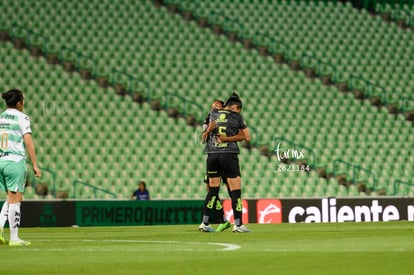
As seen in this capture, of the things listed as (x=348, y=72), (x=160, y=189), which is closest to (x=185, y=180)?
(x=160, y=189)

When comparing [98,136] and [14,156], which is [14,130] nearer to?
[14,156]

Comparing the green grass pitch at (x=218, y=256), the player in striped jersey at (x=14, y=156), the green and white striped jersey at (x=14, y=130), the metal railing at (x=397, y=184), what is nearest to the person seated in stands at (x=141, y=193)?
the metal railing at (x=397, y=184)

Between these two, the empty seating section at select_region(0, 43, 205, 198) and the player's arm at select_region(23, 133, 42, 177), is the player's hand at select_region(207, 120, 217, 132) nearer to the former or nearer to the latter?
the player's arm at select_region(23, 133, 42, 177)

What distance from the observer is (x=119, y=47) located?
29109mm

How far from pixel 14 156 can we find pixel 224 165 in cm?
424

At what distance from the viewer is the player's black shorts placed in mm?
15273

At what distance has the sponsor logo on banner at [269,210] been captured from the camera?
23.3 metres

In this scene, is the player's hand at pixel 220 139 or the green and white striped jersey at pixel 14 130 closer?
the green and white striped jersey at pixel 14 130

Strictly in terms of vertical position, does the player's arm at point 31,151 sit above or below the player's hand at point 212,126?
below

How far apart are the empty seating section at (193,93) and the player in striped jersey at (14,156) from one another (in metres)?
12.8

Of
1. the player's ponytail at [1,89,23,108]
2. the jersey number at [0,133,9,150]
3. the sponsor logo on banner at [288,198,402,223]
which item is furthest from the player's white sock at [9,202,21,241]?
the sponsor logo on banner at [288,198,402,223]

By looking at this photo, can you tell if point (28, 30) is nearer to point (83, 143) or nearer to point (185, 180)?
point (83, 143)

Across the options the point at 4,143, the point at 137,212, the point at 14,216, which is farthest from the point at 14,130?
the point at 137,212

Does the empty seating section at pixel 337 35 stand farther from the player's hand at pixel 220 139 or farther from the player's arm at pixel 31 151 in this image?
Answer: the player's arm at pixel 31 151
